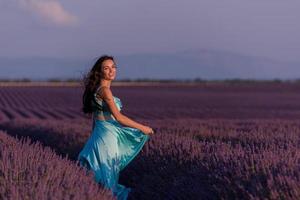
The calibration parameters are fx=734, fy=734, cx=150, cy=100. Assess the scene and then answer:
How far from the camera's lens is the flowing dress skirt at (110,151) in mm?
7305

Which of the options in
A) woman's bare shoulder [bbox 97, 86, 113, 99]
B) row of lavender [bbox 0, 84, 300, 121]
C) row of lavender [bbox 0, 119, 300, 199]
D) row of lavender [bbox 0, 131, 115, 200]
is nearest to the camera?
row of lavender [bbox 0, 131, 115, 200]

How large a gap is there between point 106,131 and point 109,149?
19 centimetres

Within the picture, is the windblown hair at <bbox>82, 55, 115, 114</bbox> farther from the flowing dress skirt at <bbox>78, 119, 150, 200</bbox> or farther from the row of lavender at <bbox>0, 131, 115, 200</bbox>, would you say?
the row of lavender at <bbox>0, 131, 115, 200</bbox>

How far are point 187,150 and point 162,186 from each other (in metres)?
0.76

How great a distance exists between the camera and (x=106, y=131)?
7527 mm

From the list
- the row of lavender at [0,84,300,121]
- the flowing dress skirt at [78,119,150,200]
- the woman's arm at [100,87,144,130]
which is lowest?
the row of lavender at [0,84,300,121]

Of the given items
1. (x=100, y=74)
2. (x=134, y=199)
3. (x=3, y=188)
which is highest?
(x=100, y=74)

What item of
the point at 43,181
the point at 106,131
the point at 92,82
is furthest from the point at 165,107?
the point at 43,181

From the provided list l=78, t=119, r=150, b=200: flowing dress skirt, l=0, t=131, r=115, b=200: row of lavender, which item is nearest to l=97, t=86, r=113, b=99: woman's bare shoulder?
l=78, t=119, r=150, b=200: flowing dress skirt

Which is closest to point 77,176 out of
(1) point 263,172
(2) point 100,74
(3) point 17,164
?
(3) point 17,164

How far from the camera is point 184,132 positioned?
478 inches

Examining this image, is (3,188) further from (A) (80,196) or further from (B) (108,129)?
(B) (108,129)

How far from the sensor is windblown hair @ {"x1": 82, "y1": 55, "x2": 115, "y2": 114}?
735 centimetres

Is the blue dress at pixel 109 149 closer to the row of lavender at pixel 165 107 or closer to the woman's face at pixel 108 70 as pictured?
the woman's face at pixel 108 70
